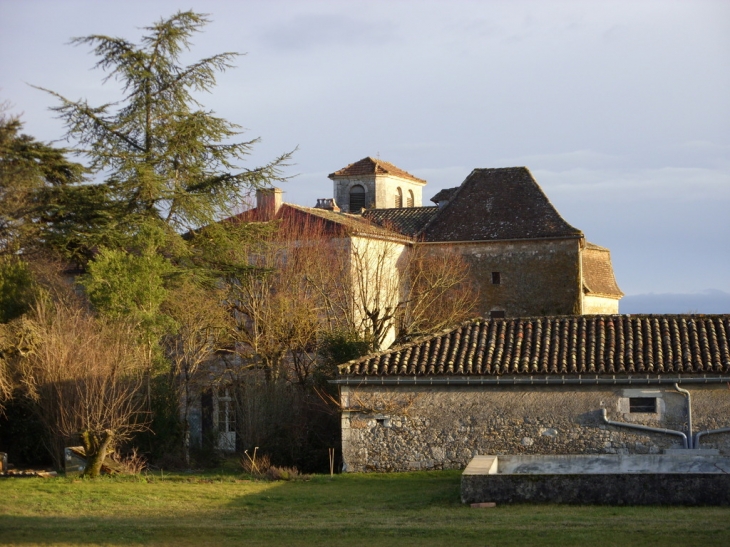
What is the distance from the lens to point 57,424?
917 inches

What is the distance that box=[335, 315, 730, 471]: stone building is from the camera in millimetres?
21781

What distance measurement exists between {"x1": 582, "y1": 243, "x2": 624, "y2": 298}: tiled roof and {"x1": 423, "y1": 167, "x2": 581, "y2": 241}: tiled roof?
4656 mm

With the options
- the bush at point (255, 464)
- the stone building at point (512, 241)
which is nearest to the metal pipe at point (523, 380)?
the bush at point (255, 464)

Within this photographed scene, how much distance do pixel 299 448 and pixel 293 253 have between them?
9.89m

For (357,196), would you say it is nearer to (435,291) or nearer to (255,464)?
(435,291)

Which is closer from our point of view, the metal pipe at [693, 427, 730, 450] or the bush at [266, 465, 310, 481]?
the metal pipe at [693, 427, 730, 450]

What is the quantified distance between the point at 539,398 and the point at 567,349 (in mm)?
1548

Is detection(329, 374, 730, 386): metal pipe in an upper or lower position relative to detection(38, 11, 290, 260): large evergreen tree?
lower

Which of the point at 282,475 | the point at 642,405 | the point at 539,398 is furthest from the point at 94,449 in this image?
the point at 642,405

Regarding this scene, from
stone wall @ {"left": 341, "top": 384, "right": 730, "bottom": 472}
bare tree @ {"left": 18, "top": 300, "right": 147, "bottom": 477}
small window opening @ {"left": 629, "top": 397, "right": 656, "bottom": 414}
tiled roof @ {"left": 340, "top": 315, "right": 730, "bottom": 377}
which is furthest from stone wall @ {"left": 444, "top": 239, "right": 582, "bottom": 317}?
bare tree @ {"left": 18, "top": 300, "right": 147, "bottom": 477}

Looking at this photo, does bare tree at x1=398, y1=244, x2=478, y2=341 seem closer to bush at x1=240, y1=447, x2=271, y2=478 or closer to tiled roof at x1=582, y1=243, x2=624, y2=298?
tiled roof at x1=582, y1=243, x2=624, y2=298

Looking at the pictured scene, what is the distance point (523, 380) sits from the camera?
72.4 feet

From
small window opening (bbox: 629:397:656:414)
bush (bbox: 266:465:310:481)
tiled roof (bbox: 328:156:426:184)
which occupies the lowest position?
bush (bbox: 266:465:310:481)

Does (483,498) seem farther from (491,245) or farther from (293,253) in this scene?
(491,245)
